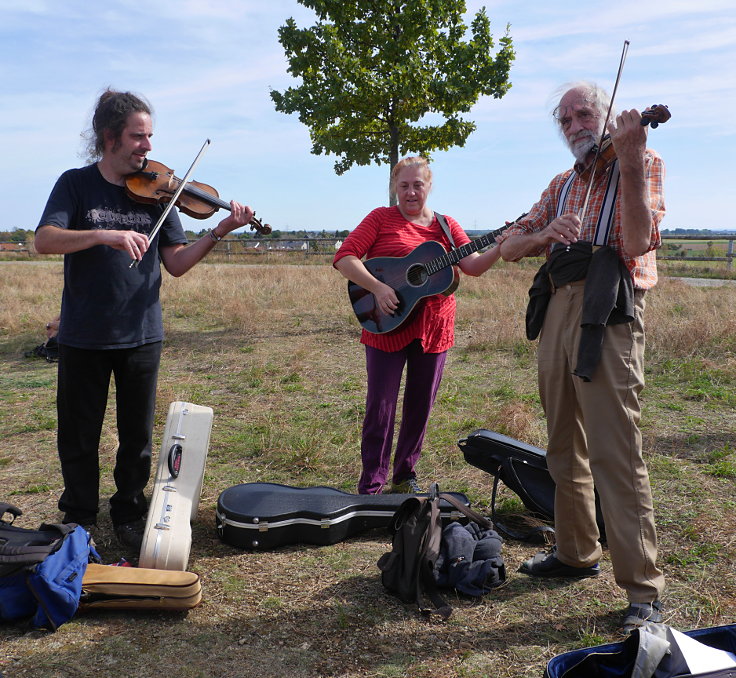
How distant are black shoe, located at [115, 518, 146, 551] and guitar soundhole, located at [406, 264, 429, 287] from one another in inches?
74.0

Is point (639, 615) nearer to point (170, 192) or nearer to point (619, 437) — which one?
point (619, 437)

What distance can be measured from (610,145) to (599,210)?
0.78 ft

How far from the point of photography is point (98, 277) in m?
3.00

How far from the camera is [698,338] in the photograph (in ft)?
23.3

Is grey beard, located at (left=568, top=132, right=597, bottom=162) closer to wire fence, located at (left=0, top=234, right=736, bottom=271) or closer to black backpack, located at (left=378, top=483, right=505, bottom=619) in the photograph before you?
black backpack, located at (left=378, top=483, right=505, bottom=619)

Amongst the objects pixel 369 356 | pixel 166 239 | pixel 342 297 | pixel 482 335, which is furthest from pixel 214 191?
pixel 342 297

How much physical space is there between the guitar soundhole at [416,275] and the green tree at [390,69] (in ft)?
18.0

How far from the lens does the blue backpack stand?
2459 millimetres

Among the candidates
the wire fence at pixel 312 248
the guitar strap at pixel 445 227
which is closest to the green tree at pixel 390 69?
the guitar strap at pixel 445 227

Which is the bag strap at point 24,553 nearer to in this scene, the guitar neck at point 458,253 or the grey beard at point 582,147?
the guitar neck at point 458,253

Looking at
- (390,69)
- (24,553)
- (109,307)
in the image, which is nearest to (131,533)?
(24,553)

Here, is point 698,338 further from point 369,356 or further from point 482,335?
point 369,356

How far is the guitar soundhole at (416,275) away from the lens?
366 cm

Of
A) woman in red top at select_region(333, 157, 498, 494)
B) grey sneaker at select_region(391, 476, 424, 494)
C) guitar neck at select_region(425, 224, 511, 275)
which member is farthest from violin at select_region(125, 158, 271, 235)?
grey sneaker at select_region(391, 476, 424, 494)
